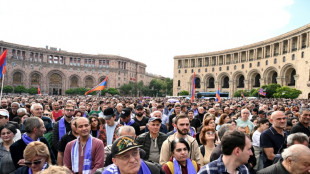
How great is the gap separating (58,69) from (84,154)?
249 feet

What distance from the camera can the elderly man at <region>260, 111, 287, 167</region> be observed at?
4.18 meters

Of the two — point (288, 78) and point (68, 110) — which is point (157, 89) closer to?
point (288, 78)

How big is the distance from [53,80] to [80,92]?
37.7 feet

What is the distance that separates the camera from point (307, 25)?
4234cm

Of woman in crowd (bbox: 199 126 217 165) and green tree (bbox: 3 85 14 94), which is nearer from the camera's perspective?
woman in crowd (bbox: 199 126 217 165)

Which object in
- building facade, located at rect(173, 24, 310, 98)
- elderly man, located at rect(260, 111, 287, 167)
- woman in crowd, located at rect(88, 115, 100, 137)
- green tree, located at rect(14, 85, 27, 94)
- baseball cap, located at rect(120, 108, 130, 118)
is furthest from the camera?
green tree, located at rect(14, 85, 27, 94)

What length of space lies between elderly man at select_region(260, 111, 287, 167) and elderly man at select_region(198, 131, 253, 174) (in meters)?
1.87

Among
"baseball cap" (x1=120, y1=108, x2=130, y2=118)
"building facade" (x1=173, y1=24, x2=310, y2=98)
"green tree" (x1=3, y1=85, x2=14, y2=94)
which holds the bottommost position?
"baseball cap" (x1=120, y1=108, x2=130, y2=118)

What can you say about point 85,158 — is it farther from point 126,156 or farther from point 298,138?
point 298,138

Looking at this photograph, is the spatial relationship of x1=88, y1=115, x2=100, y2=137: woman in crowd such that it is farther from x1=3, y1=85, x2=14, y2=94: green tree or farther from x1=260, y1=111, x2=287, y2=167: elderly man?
x1=3, y1=85, x2=14, y2=94: green tree

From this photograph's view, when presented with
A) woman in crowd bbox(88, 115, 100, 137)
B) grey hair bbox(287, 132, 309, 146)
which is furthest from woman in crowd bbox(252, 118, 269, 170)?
woman in crowd bbox(88, 115, 100, 137)

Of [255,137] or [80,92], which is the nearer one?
[255,137]

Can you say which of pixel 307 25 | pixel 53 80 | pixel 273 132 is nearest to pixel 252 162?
pixel 273 132

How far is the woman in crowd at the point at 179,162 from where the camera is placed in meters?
3.21
